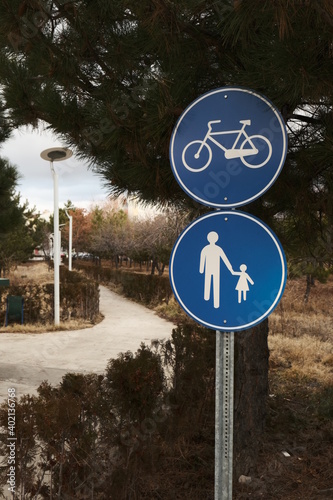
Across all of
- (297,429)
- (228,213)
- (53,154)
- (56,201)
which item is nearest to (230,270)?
(228,213)

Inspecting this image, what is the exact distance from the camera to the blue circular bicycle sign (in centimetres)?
194

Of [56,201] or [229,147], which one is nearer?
[229,147]

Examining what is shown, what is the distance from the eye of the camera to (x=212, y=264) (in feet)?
6.31

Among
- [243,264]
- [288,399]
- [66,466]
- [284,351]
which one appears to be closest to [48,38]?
[243,264]

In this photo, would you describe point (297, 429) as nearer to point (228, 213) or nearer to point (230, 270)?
→ point (230, 270)

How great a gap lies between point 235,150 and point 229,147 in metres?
0.03

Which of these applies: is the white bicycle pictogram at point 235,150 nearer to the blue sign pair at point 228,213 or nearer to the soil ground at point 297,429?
the blue sign pair at point 228,213

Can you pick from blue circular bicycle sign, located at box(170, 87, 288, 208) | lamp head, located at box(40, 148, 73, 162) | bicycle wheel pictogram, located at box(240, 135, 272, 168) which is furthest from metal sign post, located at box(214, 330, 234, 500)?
lamp head, located at box(40, 148, 73, 162)

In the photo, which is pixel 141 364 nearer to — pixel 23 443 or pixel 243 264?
pixel 23 443

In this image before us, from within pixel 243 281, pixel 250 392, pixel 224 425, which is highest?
pixel 243 281

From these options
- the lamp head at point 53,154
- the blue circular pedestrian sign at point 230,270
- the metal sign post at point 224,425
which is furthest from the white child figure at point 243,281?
the lamp head at point 53,154

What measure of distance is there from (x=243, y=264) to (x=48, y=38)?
1998 millimetres

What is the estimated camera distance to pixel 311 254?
3.84m

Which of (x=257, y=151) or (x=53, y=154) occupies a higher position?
(x=53, y=154)
